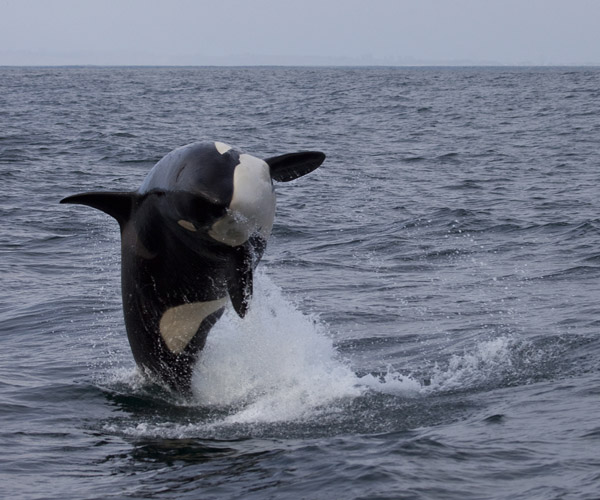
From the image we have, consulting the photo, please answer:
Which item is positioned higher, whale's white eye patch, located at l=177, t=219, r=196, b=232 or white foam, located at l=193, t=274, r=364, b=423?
whale's white eye patch, located at l=177, t=219, r=196, b=232

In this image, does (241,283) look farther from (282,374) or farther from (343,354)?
(343,354)

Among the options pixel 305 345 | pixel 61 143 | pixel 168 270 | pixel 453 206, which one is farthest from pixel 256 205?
pixel 61 143

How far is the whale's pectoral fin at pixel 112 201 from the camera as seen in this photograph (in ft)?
28.1

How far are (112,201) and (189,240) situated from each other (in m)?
0.81

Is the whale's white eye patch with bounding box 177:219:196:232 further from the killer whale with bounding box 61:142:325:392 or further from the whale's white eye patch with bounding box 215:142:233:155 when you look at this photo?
the whale's white eye patch with bounding box 215:142:233:155

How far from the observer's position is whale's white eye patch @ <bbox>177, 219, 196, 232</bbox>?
26.9ft

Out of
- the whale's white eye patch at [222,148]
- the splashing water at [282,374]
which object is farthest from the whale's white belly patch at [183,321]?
the whale's white eye patch at [222,148]

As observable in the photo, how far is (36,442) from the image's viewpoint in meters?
8.48

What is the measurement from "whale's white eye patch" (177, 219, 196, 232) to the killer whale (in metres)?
0.01

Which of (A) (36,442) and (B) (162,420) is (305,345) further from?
(A) (36,442)

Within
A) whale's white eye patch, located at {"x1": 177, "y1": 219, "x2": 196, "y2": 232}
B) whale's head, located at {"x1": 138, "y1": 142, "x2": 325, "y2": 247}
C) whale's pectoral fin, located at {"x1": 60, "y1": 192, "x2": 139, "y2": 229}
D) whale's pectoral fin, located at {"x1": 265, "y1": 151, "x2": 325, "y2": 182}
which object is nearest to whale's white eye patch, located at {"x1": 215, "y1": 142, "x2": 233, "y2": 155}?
whale's head, located at {"x1": 138, "y1": 142, "x2": 325, "y2": 247}

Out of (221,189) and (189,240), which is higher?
(221,189)

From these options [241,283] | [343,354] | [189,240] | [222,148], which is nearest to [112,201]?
[189,240]

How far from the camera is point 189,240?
8461 millimetres
